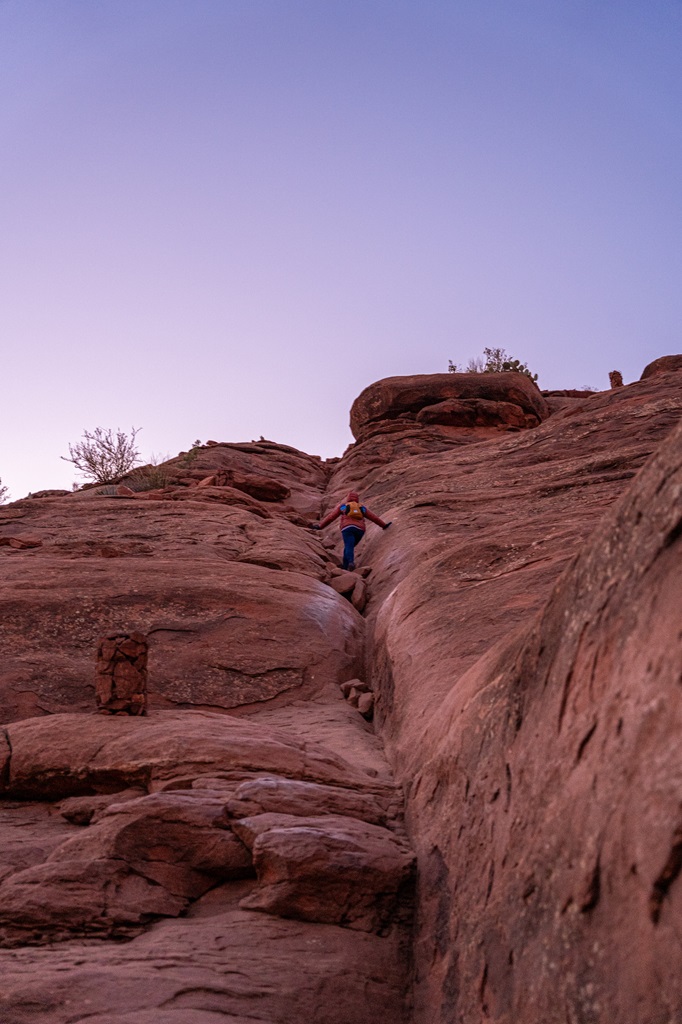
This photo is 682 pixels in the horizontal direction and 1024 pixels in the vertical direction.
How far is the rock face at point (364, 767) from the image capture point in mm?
3814

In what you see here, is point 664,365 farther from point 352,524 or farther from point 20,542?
point 20,542

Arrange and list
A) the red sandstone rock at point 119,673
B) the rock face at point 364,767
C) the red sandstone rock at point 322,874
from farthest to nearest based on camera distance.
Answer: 1. the red sandstone rock at point 119,673
2. the red sandstone rock at point 322,874
3. the rock face at point 364,767

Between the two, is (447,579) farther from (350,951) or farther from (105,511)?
(105,511)

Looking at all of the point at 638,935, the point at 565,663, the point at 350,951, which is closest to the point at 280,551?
the point at 350,951

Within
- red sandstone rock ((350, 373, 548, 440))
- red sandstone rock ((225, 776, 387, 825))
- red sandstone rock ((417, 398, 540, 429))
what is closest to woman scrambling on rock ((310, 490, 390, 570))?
red sandstone rock ((417, 398, 540, 429))

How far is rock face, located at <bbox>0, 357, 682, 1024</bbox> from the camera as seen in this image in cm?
381

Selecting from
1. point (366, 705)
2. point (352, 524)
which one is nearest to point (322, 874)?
point (366, 705)

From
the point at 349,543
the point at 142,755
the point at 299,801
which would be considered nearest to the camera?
the point at 299,801

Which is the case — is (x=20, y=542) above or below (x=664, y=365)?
below

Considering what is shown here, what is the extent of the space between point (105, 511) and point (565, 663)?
1297 cm

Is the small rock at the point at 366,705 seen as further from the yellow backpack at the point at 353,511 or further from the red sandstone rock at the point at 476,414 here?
the red sandstone rock at the point at 476,414

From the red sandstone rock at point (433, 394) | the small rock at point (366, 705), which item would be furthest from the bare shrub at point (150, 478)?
the small rock at point (366, 705)

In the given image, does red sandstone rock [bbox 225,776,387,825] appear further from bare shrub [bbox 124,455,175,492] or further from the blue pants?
bare shrub [bbox 124,455,175,492]

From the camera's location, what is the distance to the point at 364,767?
8.77m
